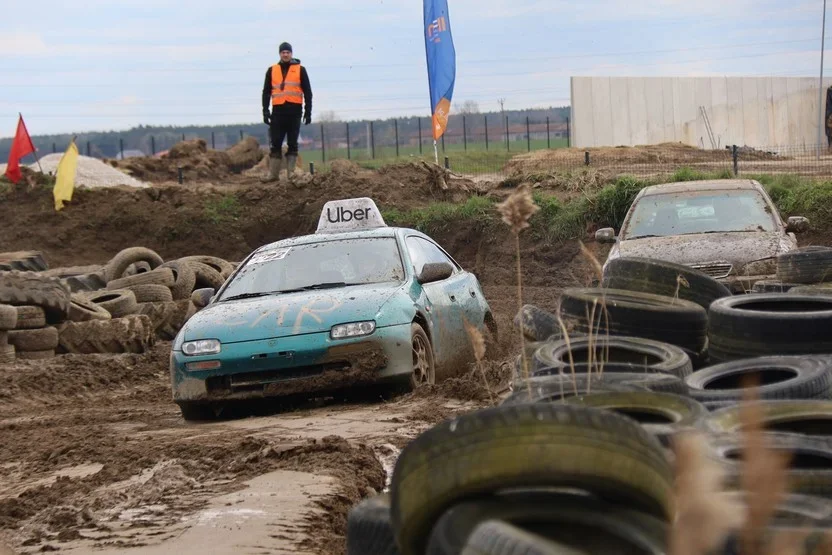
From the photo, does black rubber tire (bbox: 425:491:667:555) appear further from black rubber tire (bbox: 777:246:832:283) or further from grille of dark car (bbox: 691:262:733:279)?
grille of dark car (bbox: 691:262:733:279)

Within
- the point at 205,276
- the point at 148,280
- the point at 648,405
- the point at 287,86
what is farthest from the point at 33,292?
the point at 648,405

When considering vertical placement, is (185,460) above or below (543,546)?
below

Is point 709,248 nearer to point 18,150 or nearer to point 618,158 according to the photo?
point 618,158

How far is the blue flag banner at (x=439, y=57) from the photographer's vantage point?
24.1 metres

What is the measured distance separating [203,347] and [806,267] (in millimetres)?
5113

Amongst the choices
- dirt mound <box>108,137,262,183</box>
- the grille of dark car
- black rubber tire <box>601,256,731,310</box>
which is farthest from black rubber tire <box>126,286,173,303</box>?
dirt mound <box>108,137,262,183</box>

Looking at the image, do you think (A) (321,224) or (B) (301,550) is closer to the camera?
(B) (301,550)

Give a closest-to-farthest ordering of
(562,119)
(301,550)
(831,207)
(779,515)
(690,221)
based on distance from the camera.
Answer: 1. (779,515)
2. (301,550)
3. (690,221)
4. (831,207)
5. (562,119)

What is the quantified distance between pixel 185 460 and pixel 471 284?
5018 millimetres

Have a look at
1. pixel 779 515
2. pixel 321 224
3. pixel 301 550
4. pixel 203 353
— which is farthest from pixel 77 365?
pixel 779 515

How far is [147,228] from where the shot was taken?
24594 millimetres

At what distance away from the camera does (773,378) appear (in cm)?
626

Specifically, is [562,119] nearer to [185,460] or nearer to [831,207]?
[831,207]

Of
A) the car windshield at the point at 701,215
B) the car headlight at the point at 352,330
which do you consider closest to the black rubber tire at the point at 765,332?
the car headlight at the point at 352,330
